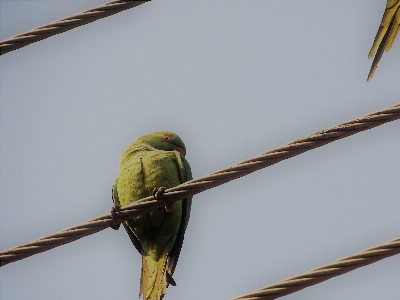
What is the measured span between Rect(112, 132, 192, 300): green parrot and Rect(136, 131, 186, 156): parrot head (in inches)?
18.2

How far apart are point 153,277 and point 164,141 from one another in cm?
182

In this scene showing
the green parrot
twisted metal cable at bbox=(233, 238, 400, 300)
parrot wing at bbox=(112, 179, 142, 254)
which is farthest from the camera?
parrot wing at bbox=(112, 179, 142, 254)

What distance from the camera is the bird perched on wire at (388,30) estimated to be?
5594 mm

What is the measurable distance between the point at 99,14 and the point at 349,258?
1.88 metres

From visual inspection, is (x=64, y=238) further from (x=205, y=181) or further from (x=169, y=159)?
(x=169, y=159)

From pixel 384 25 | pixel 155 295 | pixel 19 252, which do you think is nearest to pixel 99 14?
pixel 19 252

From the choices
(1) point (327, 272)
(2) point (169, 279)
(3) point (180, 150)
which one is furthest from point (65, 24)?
(3) point (180, 150)

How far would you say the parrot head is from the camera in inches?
254

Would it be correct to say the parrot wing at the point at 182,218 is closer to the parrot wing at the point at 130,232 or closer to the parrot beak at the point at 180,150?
the parrot wing at the point at 130,232

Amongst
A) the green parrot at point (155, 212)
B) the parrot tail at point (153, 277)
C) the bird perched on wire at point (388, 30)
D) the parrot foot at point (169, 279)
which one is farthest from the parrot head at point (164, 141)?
the bird perched on wire at point (388, 30)

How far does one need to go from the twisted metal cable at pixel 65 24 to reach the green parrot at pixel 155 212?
2.24m

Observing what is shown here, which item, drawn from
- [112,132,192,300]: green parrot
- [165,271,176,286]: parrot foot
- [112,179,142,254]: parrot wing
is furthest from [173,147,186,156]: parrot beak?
[165,271,176,286]: parrot foot

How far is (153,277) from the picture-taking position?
203 inches

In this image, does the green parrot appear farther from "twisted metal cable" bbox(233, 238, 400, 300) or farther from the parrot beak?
"twisted metal cable" bbox(233, 238, 400, 300)
